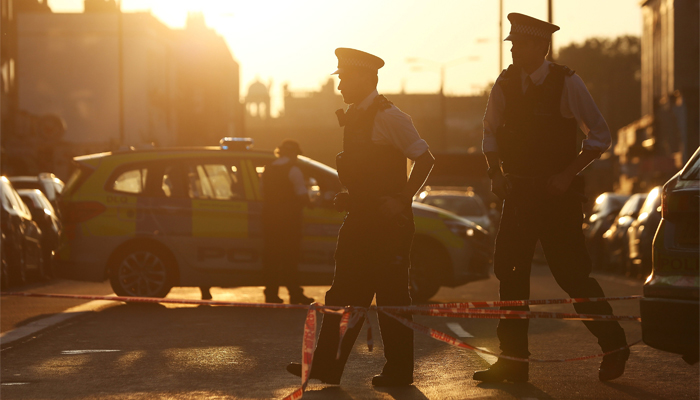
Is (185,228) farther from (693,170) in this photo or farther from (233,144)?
(693,170)

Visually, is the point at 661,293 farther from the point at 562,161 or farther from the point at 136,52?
the point at 136,52

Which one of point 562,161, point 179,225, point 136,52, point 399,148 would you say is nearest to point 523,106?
point 562,161

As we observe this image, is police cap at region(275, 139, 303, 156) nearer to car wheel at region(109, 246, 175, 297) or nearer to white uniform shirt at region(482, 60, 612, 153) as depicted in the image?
car wheel at region(109, 246, 175, 297)

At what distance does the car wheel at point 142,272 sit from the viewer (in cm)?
1144

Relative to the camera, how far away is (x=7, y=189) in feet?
42.7

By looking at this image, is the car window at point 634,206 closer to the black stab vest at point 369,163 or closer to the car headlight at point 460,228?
the car headlight at point 460,228

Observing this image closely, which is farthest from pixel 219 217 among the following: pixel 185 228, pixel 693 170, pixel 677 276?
pixel 677 276

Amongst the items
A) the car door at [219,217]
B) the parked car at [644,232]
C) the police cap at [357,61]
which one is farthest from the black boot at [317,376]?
the parked car at [644,232]

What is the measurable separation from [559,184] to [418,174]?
79 centimetres

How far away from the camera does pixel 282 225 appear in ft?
37.2

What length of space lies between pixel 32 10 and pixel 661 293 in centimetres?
5572

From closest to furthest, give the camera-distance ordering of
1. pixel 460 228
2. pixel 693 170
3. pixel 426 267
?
pixel 693 170 < pixel 426 267 < pixel 460 228

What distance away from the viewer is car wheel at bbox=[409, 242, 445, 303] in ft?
39.1

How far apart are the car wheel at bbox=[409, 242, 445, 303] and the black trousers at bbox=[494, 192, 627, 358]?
5.70m
